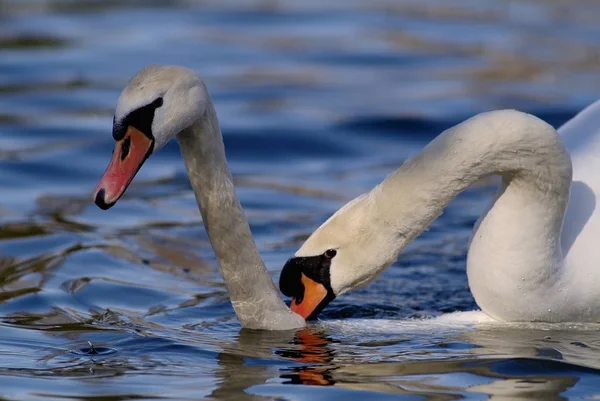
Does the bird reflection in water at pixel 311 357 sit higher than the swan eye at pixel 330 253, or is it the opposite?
the swan eye at pixel 330 253

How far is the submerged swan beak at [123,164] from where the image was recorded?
467 centimetres

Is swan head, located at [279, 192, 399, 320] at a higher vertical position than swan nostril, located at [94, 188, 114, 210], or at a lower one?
lower

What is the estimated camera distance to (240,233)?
5395mm

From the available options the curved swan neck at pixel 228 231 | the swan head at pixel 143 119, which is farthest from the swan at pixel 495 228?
the swan head at pixel 143 119

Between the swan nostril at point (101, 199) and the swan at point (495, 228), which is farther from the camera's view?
the swan at point (495, 228)

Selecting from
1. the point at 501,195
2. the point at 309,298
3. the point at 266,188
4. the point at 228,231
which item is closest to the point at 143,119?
the point at 228,231

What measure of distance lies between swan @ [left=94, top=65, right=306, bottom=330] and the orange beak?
0.13ft

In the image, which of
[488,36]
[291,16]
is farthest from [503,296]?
[291,16]

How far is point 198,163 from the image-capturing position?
16.9 feet

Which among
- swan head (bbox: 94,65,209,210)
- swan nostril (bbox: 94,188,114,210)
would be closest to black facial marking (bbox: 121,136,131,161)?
swan head (bbox: 94,65,209,210)

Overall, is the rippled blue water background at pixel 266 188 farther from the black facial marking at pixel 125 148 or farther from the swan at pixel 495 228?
the black facial marking at pixel 125 148

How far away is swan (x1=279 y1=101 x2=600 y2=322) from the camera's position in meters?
5.37

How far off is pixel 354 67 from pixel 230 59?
1.28 metres

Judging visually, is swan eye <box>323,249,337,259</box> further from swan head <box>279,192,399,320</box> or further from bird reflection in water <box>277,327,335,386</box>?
bird reflection in water <box>277,327,335,386</box>
